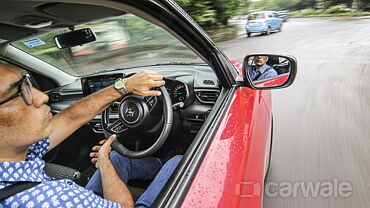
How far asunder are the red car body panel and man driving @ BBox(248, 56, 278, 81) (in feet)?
0.46

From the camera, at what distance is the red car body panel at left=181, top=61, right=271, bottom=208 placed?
1080 mm

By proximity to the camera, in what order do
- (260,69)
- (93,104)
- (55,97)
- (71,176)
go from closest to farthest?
(93,104)
(71,176)
(260,69)
(55,97)

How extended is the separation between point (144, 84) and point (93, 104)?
0.41 m

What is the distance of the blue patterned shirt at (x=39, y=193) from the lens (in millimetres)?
865

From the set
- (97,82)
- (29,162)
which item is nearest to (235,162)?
(29,162)

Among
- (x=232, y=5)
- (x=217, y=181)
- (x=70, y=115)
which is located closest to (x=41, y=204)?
(x=217, y=181)

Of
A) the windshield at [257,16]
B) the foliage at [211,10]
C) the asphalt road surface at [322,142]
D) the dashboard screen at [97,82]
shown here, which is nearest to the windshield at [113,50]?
the dashboard screen at [97,82]

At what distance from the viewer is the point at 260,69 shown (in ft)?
6.65

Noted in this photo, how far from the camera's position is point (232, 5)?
53.5 feet

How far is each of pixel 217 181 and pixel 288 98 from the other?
4.32m

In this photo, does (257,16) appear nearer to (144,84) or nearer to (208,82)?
(208,82)

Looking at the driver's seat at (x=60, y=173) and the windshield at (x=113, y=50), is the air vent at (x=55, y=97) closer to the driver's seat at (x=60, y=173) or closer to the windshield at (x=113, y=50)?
the windshield at (x=113, y=50)

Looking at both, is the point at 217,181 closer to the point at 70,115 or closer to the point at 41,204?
the point at 41,204

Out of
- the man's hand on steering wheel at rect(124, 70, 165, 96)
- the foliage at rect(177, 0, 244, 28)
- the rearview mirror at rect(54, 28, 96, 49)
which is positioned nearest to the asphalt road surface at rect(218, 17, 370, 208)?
the man's hand on steering wheel at rect(124, 70, 165, 96)
